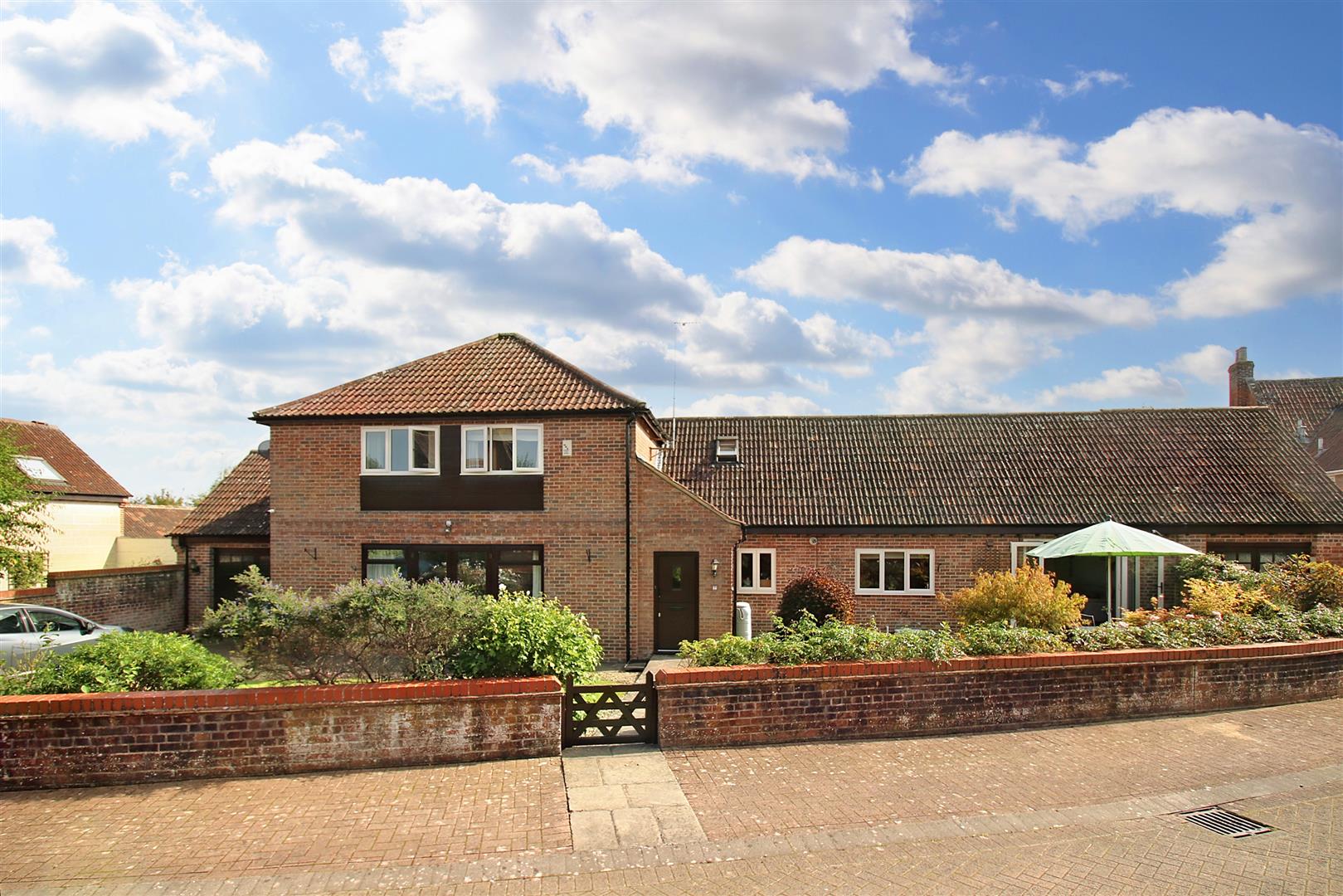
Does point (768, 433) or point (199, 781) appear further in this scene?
point (768, 433)

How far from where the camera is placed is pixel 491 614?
9.59 meters

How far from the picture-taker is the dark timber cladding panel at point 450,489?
57.5 ft

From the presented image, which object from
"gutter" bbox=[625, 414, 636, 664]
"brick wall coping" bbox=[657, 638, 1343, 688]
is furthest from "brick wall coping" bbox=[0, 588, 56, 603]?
"brick wall coping" bbox=[657, 638, 1343, 688]

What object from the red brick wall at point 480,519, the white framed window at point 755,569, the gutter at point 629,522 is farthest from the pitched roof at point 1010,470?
the red brick wall at point 480,519

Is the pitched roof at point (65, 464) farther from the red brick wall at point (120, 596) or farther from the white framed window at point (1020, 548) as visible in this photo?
the white framed window at point (1020, 548)

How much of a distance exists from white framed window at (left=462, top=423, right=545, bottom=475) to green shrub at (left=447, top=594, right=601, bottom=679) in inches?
310

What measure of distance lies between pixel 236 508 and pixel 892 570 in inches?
655

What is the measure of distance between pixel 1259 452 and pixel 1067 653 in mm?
14981

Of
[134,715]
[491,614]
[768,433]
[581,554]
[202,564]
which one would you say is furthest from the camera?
[768,433]

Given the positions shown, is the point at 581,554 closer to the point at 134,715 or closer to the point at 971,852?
the point at 134,715

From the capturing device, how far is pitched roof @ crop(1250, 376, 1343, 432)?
35.3 metres

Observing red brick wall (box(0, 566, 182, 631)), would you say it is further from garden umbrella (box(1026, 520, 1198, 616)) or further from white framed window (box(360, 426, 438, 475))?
garden umbrella (box(1026, 520, 1198, 616))

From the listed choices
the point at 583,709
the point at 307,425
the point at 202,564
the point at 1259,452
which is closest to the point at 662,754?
the point at 583,709

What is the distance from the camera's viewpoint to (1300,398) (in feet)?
119
